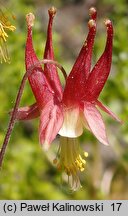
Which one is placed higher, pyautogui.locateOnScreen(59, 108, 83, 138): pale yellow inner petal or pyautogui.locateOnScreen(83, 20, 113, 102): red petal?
pyautogui.locateOnScreen(83, 20, 113, 102): red petal

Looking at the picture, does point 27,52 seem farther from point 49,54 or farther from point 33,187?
point 33,187

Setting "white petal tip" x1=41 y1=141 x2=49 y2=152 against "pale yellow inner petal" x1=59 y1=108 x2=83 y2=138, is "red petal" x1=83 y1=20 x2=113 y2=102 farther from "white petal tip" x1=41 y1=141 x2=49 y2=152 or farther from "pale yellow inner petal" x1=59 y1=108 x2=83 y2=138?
"white petal tip" x1=41 y1=141 x2=49 y2=152

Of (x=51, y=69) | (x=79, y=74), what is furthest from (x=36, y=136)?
(x=79, y=74)

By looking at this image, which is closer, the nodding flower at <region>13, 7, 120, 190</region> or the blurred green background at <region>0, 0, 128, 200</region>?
the nodding flower at <region>13, 7, 120, 190</region>

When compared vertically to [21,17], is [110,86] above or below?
below

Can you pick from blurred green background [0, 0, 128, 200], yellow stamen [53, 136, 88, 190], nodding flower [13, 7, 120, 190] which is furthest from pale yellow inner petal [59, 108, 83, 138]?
blurred green background [0, 0, 128, 200]

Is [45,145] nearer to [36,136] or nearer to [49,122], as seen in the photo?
[49,122]

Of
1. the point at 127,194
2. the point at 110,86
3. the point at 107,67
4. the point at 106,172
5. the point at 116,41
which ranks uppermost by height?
the point at 107,67

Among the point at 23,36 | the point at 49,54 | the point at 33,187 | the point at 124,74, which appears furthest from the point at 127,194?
the point at 49,54
